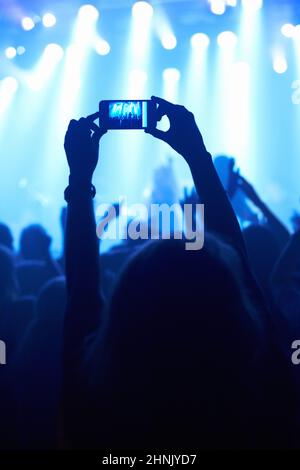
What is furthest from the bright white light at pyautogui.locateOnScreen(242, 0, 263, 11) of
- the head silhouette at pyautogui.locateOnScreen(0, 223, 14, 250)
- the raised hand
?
the head silhouette at pyautogui.locateOnScreen(0, 223, 14, 250)

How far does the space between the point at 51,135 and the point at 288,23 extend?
274 centimetres

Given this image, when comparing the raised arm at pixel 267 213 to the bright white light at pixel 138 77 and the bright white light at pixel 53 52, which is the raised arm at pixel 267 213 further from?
the bright white light at pixel 53 52

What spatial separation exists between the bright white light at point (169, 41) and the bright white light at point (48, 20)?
103cm

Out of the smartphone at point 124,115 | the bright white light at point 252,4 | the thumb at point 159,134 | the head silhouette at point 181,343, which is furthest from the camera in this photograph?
the bright white light at point 252,4

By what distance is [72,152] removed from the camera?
96 centimetres

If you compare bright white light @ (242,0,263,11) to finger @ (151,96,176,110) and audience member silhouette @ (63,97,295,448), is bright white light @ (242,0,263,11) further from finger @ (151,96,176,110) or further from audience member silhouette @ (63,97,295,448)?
audience member silhouette @ (63,97,295,448)

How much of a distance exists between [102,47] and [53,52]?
493 mm

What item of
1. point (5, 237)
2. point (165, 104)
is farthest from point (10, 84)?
point (165, 104)

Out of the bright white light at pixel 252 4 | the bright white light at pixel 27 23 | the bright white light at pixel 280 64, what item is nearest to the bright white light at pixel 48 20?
the bright white light at pixel 27 23

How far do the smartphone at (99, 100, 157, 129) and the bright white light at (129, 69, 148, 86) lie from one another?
12.7 ft

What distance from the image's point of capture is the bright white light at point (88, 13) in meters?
4.07

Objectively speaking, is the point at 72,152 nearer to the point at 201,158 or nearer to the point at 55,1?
the point at 201,158

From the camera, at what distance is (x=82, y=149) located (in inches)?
37.8

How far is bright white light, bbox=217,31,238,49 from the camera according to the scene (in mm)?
4309
